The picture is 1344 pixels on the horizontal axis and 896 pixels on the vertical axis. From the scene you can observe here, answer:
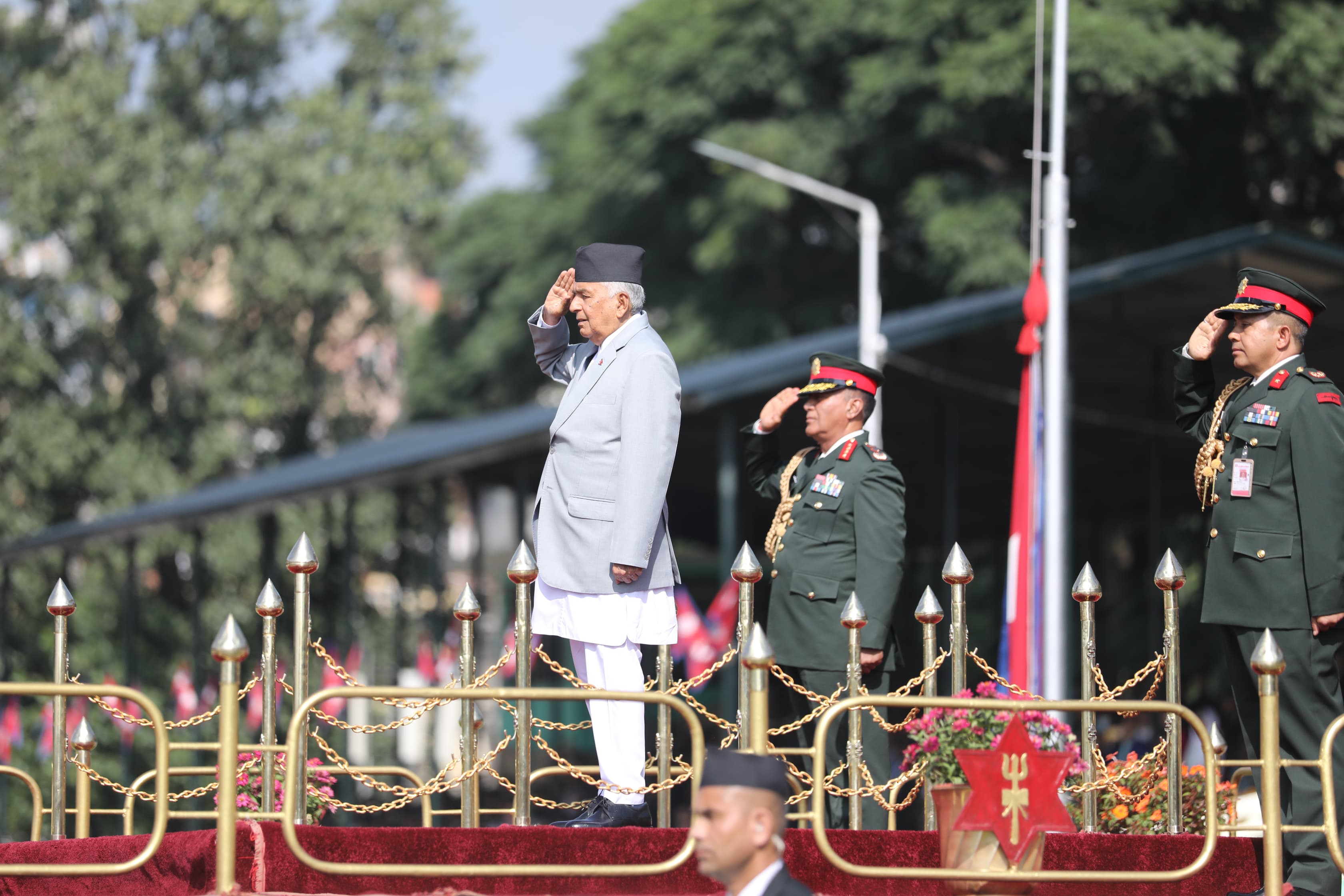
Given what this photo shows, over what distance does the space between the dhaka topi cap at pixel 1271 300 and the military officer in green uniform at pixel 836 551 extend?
1453 millimetres

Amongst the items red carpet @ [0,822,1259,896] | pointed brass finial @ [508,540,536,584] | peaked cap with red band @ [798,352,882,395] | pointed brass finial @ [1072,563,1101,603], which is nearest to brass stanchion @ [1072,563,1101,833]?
pointed brass finial @ [1072,563,1101,603]

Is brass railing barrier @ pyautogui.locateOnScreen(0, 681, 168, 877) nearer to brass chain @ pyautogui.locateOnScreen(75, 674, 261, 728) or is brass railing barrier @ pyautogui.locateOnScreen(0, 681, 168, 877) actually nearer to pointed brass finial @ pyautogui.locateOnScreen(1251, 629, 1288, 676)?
brass chain @ pyautogui.locateOnScreen(75, 674, 261, 728)

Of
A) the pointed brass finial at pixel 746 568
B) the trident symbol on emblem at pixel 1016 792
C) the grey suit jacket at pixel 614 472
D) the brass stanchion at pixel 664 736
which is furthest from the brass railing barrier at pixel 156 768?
the trident symbol on emblem at pixel 1016 792

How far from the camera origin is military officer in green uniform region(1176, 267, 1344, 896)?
5500 mm

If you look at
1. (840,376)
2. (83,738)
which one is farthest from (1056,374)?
(83,738)

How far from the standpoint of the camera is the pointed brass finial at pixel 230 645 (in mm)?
4723

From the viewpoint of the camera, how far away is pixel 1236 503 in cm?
577

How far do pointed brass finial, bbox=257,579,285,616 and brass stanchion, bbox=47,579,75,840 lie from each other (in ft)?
2.25

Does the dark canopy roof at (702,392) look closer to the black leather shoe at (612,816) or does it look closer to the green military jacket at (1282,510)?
the black leather shoe at (612,816)

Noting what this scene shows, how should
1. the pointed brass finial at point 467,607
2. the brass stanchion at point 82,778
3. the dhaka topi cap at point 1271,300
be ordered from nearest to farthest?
1. the dhaka topi cap at point 1271,300
2. the pointed brass finial at point 467,607
3. the brass stanchion at point 82,778

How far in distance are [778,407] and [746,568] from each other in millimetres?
1087

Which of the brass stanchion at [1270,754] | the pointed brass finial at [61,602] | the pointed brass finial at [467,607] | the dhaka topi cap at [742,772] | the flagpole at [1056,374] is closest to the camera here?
the dhaka topi cap at [742,772]

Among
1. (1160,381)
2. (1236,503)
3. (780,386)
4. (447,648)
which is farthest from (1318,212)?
(1236,503)

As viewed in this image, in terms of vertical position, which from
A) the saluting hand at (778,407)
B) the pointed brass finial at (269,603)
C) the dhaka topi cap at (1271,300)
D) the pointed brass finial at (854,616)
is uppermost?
the dhaka topi cap at (1271,300)
